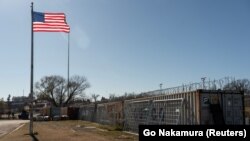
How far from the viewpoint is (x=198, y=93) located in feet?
72.5

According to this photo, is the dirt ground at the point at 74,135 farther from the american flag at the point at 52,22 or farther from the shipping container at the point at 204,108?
the american flag at the point at 52,22

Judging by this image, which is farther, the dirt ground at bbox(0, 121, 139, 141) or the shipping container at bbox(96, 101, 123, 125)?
the shipping container at bbox(96, 101, 123, 125)

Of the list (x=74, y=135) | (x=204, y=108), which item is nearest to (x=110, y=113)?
(x=74, y=135)

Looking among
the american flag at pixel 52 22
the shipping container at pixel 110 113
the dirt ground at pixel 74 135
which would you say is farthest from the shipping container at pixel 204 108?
the shipping container at pixel 110 113

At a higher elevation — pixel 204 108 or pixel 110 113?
pixel 204 108

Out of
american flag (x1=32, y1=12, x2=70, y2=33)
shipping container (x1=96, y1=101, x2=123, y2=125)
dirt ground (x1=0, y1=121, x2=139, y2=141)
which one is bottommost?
dirt ground (x1=0, y1=121, x2=139, y2=141)

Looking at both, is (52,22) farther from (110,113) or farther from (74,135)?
(110,113)

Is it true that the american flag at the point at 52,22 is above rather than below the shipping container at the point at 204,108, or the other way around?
above

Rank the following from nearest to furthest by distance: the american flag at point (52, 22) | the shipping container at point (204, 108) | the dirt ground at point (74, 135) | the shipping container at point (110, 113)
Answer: the shipping container at point (204, 108) → the dirt ground at point (74, 135) → the american flag at point (52, 22) → the shipping container at point (110, 113)

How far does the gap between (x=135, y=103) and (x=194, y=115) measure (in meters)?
11.0

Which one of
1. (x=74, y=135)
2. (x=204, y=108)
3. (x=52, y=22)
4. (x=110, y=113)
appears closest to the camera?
(x=204, y=108)

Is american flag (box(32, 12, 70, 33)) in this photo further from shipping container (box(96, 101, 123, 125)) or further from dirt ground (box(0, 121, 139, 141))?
shipping container (box(96, 101, 123, 125))

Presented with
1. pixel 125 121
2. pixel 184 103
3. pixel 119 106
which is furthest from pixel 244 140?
pixel 119 106

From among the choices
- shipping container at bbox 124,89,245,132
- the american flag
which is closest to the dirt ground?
shipping container at bbox 124,89,245,132
